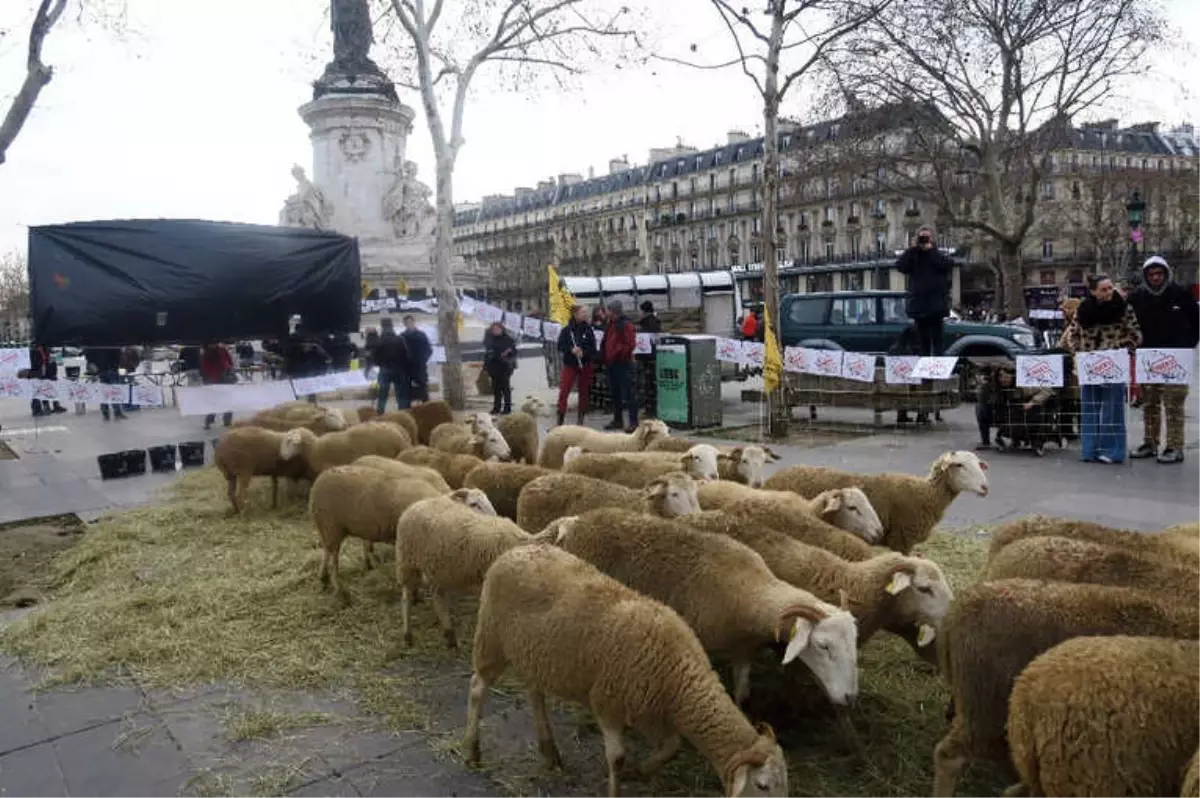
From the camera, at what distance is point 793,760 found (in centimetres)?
359

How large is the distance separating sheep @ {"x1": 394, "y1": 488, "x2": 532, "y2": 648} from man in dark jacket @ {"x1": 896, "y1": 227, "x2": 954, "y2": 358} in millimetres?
8245

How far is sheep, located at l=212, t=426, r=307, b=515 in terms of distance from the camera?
8.20 metres

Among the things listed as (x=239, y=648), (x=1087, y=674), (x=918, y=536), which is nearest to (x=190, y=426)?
(x=239, y=648)

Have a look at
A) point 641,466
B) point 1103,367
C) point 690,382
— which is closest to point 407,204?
point 690,382

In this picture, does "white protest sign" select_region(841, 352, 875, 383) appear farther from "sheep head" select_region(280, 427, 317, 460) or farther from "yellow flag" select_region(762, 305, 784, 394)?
"sheep head" select_region(280, 427, 317, 460)

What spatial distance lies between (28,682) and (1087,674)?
16.6 ft

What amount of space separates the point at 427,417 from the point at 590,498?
5216 mm

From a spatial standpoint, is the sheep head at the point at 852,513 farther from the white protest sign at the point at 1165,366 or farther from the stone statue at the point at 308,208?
the stone statue at the point at 308,208

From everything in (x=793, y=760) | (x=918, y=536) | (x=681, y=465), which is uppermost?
(x=681, y=465)

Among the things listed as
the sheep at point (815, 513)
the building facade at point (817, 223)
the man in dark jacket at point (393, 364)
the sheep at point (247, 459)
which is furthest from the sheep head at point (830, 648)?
the building facade at point (817, 223)

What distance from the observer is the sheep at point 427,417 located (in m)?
10.1

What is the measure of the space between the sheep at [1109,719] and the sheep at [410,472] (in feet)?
14.2

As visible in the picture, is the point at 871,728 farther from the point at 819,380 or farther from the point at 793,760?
the point at 819,380

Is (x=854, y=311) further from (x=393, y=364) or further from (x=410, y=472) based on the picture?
(x=410, y=472)
